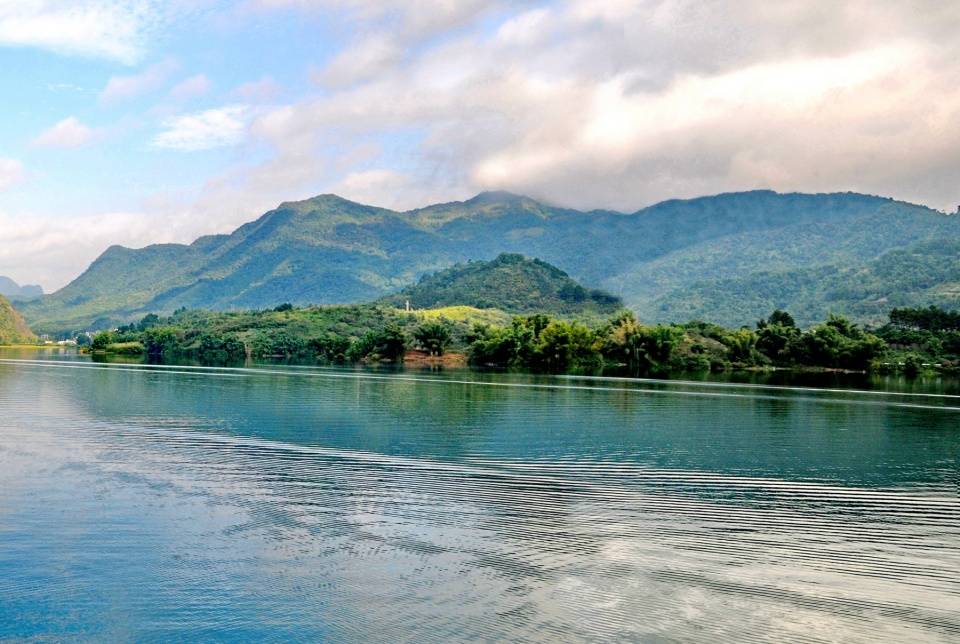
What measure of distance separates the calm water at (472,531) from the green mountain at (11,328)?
160788 mm

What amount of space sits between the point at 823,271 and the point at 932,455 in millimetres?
173197

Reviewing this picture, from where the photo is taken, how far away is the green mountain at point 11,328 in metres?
165

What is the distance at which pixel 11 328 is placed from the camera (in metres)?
172

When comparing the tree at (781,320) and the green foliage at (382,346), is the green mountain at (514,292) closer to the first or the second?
the green foliage at (382,346)

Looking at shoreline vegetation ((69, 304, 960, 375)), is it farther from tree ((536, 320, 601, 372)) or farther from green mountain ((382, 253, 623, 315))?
green mountain ((382, 253, 623, 315))

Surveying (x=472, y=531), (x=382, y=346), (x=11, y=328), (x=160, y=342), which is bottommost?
(x=472, y=531)

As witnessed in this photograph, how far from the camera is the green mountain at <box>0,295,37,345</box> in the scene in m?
165

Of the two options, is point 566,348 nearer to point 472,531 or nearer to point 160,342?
point 160,342

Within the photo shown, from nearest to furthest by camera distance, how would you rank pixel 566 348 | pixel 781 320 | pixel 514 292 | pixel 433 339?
pixel 566 348 → pixel 781 320 → pixel 433 339 → pixel 514 292

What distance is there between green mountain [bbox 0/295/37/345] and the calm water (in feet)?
528

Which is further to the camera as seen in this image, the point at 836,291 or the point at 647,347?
the point at 836,291

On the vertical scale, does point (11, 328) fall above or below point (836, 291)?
below

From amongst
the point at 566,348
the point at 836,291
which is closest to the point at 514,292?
the point at 836,291

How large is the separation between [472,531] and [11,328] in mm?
188577
